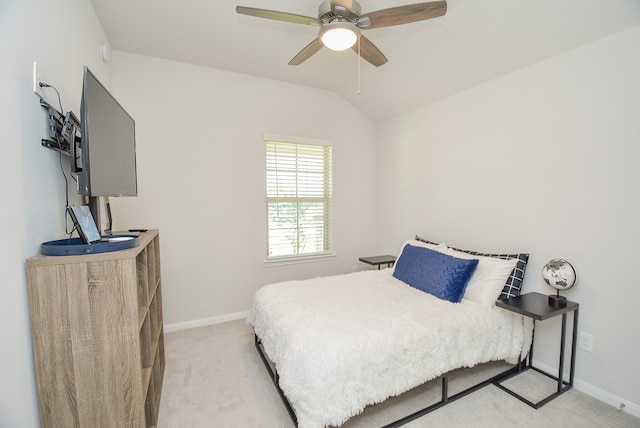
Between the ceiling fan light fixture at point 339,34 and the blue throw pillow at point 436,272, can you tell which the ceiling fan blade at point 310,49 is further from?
the blue throw pillow at point 436,272

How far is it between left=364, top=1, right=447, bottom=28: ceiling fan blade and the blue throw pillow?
1794 mm

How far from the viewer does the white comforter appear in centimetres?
152

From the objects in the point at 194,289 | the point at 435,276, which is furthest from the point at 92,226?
the point at 435,276

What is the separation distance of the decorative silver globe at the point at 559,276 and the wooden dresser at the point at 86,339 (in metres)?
2.62

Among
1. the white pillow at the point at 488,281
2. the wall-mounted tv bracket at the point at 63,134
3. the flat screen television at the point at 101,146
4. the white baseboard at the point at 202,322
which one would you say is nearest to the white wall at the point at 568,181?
the white pillow at the point at 488,281

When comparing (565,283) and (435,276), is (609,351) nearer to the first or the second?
(565,283)

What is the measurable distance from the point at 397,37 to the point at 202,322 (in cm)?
351

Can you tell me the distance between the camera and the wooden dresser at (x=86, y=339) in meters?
1.13

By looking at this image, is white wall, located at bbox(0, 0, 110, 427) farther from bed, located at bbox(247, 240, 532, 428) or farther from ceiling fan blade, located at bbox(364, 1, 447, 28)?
ceiling fan blade, located at bbox(364, 1, 447, 28)

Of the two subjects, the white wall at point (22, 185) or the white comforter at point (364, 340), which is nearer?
the white wall at point (22, 185)

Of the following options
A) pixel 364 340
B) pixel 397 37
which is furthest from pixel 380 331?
pixel 397 37

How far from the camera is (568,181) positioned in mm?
2119

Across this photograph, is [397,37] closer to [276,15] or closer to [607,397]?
[276,15]

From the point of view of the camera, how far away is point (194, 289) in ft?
10.3
